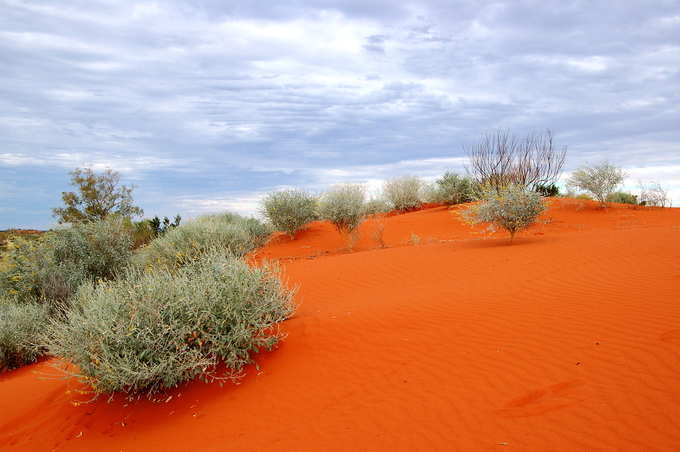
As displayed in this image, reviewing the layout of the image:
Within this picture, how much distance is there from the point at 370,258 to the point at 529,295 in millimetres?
5580

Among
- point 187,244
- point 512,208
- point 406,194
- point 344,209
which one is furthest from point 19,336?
point 406,194

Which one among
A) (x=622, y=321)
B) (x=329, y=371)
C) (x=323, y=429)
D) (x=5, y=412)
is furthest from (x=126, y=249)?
(x=622, y=321)

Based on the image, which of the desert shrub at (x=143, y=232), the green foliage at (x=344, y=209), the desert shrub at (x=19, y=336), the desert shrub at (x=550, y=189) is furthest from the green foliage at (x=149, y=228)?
the desert shrub at (x=550, y=189)

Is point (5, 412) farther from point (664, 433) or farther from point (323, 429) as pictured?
point (664, 433)

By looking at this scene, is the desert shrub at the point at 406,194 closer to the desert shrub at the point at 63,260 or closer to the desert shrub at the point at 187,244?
the desert shrub at the point at 187,244

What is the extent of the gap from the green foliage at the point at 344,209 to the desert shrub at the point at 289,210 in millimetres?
1328

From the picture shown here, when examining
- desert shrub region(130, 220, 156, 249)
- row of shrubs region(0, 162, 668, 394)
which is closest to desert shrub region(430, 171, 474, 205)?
desert shrub region(130, 220, 156, 249)

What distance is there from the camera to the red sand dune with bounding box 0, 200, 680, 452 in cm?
375

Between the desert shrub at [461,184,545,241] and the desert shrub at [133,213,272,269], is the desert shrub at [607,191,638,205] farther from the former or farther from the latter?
the desert shrub at [133,213,272,269]

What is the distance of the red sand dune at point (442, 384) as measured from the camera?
3.75 metres

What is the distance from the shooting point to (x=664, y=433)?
3.40 metres

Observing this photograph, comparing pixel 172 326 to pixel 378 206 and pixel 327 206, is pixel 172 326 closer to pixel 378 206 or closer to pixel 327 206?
pixel 327 206

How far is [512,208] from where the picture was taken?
11.7 metres

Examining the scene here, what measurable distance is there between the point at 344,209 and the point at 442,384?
14.4 meters
